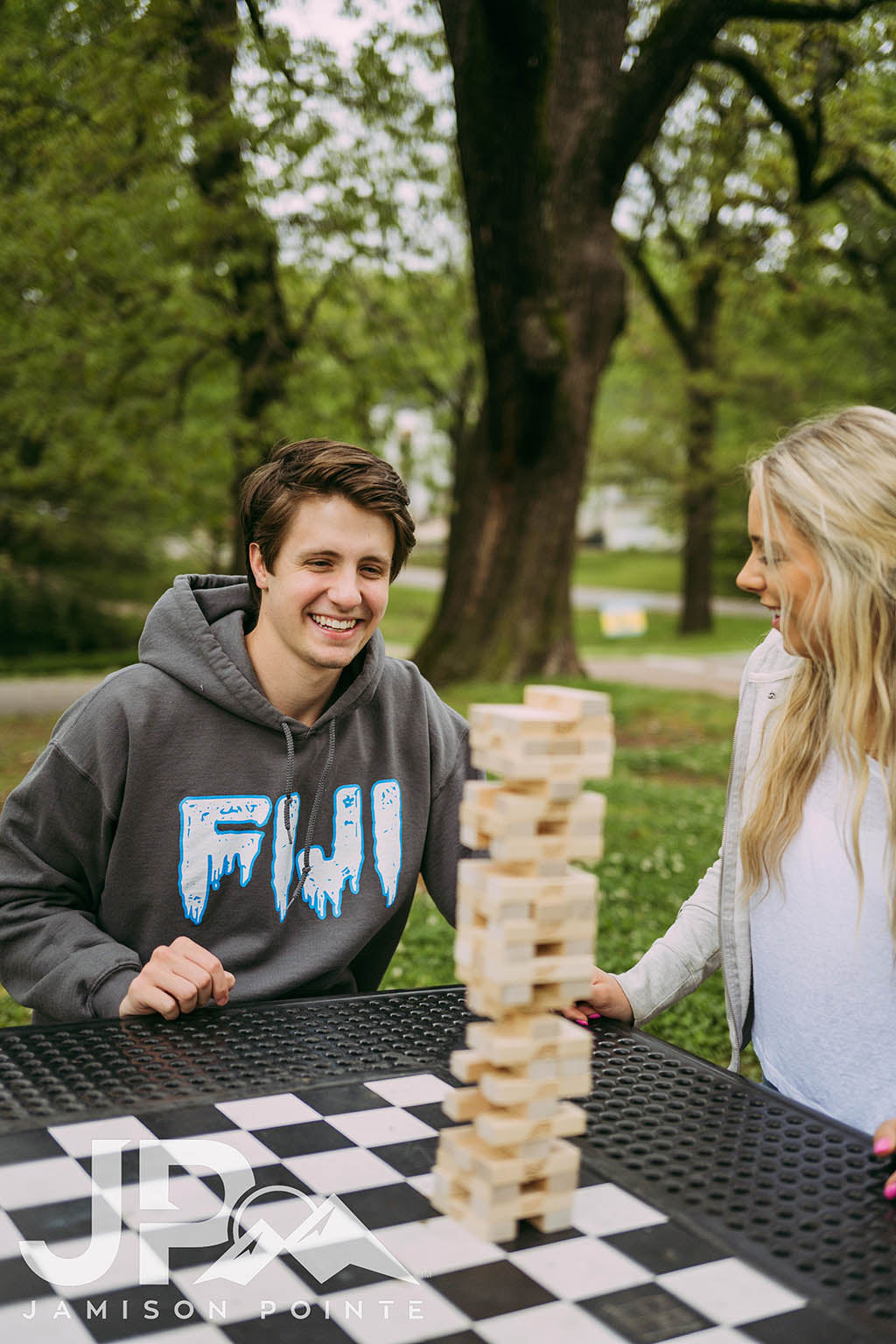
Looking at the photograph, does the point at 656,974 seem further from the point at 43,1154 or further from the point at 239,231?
the point at 239,231

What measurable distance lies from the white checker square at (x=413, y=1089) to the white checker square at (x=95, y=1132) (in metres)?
0.32

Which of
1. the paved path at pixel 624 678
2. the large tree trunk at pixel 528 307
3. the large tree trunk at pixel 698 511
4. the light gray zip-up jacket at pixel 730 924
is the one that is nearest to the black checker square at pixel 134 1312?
the light gray zip-up jacket at pixel 730 924

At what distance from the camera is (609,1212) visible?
1374 millimetres

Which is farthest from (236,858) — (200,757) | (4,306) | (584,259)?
(584,259)

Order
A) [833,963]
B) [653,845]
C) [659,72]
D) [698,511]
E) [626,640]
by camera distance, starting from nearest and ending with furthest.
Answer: [833,963]
[653,845]
[659,72]
[698,511]
[626,640]

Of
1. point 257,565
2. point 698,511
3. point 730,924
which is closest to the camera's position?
point 730,924

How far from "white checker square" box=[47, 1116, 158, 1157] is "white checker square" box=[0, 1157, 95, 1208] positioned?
3 centimetres

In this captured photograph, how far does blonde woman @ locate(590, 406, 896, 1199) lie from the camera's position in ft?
6.32

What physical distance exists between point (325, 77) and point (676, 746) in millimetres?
5895

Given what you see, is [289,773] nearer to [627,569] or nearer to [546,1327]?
[546,1327]

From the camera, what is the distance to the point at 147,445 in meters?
10.8

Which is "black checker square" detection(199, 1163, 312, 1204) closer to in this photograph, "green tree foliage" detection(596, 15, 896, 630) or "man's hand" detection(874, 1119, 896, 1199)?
"man's hand" detection(874, 1119, 896, 1199)

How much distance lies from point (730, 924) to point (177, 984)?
3.07 feet

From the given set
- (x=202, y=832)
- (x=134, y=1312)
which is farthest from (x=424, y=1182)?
(x=202, y=832)
